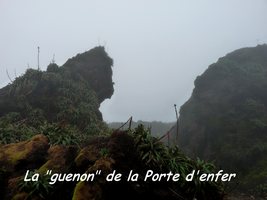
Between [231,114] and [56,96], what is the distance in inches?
755

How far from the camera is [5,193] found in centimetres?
1030

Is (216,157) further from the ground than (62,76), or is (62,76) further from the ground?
(62,76)

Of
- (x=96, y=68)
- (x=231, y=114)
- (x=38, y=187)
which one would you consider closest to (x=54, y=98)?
A: (x=96, y=68)

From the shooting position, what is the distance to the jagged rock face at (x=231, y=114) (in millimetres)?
29594

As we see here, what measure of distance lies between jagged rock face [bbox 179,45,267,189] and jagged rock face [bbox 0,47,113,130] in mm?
12642

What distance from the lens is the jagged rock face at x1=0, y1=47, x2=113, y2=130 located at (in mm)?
24922

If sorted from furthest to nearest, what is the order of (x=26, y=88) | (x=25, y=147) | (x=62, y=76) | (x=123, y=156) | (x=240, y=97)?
(x=240, y=97) < (x=62, y=76) < (x=26, y=88) < (x=25, y=147) < (x=123, y=156)

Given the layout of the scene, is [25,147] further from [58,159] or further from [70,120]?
[70,120]

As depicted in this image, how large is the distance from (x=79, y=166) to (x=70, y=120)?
15.2 m

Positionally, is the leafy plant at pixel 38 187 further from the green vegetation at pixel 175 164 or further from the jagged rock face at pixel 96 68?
the jagged rock face at pixel 96 68

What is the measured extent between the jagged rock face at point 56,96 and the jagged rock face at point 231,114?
12.6 metres

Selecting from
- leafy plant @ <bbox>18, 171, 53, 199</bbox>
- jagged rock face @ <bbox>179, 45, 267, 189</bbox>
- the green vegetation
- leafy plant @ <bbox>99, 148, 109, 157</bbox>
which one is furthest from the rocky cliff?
the green vegetation

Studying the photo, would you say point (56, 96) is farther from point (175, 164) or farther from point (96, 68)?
point (175, 164)

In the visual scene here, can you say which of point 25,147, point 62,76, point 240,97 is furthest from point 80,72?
point 25,147
